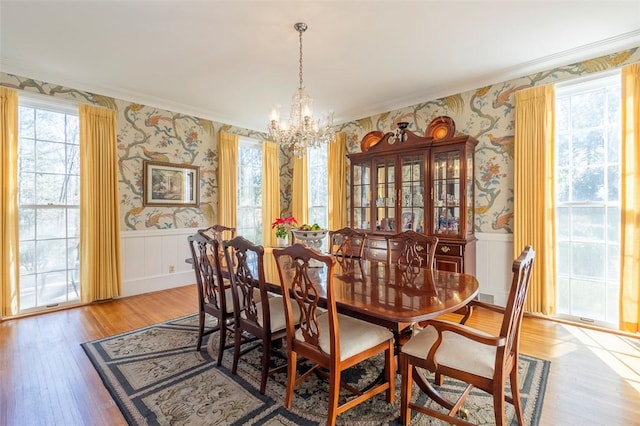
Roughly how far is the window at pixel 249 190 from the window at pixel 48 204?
2302mm

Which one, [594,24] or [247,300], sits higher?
[594,24]

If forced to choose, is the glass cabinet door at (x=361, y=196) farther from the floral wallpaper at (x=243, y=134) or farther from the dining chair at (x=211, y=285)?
the dining chair at (x=211, y=285)

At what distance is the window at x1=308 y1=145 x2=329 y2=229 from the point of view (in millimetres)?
5469

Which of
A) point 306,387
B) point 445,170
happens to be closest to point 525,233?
point 445,170

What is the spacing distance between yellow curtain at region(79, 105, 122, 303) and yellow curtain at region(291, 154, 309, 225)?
9.54 feet

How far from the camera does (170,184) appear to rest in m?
4.57

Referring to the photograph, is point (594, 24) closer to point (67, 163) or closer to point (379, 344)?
point (379, 344)

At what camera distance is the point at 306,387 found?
2039mm

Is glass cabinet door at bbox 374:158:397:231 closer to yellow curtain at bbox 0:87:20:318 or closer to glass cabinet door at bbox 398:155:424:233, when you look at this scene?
glass cabinet door at bbox 398:155:424:233

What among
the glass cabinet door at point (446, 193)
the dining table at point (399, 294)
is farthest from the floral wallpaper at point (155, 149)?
the glass cabinet door at point (446, 193)

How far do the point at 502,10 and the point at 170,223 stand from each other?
465 centimetres

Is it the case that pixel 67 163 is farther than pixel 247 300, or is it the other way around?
pixel 67 163

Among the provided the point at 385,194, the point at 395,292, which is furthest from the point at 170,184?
the point at 395,292

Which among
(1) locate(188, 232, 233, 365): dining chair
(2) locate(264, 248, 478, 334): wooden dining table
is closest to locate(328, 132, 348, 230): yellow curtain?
(2) locate(264, 248, 478, 334): wooden dining table
